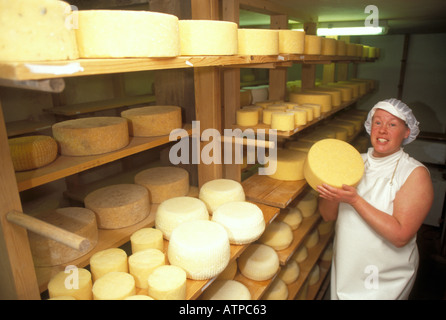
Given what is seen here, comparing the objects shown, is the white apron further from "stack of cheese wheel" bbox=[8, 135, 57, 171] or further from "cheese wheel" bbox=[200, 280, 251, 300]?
"stack of cheese wheel" bbox=[8, 135, 57, 171]

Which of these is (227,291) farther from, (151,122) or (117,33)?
(117,33)

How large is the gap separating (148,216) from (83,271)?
52 cm

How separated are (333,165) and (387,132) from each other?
0.37 meters

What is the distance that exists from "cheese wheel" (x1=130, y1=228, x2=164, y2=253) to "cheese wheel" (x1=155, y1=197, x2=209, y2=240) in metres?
0.05

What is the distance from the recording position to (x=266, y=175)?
2641 mm

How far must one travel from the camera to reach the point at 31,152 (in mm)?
1241

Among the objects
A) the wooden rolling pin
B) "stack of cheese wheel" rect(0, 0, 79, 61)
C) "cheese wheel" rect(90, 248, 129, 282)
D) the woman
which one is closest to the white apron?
the woman

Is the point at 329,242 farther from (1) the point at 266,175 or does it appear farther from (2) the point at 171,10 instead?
(2) the point at 171,10

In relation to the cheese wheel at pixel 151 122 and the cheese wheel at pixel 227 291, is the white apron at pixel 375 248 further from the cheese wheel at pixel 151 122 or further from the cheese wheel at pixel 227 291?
the cheese wheel at pixel 151 122

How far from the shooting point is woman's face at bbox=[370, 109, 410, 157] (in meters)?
1.87

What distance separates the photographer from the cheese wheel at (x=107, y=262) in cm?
133


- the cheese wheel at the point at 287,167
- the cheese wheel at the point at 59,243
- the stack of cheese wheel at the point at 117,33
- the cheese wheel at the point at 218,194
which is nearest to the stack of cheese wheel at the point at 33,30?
the stack of cheese wheel at the point at 117,33

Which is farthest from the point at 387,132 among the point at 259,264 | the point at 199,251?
the point at 199,251

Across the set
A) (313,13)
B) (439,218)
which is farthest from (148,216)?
(439,218)
